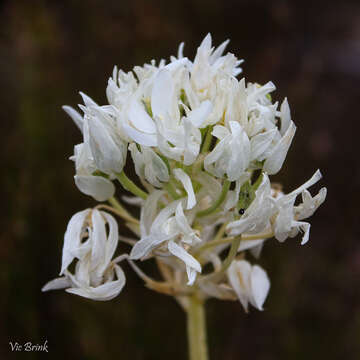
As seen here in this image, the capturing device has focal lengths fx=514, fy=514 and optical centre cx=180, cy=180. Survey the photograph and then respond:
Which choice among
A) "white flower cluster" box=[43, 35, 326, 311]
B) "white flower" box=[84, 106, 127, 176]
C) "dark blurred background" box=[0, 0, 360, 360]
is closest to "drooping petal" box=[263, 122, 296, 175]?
"white flower cluster" box=[43, 35, 326, 311]

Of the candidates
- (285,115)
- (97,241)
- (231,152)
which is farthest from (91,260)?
(285,115)

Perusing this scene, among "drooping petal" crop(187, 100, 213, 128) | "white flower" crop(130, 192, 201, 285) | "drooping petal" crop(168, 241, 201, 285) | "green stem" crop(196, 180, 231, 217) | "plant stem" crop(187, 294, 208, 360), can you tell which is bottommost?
"plant stem" crop(187, 294, 208, 360)

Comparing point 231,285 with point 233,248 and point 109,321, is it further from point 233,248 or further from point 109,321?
point 109,321

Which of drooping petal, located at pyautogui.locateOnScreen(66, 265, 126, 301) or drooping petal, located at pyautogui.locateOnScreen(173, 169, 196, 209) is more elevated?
drooping petal, located at pyautogui.locateOnScreen(173, 169, 196, 209)

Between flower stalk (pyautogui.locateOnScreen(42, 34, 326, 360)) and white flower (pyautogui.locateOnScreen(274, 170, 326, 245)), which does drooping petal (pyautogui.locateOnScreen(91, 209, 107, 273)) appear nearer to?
flower stalk (pyautogui.locateOnScreen(42, 34, 326, 360))

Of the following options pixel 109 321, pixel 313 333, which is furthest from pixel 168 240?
pixel 313 333
